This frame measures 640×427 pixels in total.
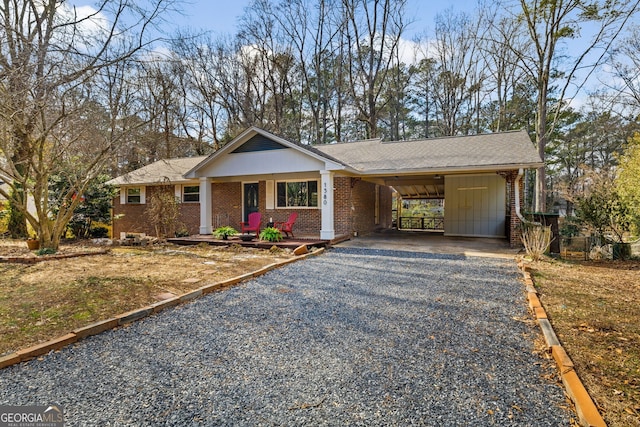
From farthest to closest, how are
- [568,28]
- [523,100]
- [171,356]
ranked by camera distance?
[523,100] < [568,28] < [171,356]

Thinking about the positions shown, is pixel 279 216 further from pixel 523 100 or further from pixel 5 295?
pixel 523 100

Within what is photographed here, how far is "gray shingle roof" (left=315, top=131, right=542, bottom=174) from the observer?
9633 millimetres

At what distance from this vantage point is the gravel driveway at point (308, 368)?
2.26m

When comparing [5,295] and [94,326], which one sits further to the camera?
[5,295]

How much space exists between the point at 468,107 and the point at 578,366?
23.7 metres

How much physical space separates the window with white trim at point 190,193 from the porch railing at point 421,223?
1057 cm

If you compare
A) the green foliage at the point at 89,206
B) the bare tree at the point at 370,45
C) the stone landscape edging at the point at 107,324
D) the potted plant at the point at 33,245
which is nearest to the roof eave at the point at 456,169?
the stone landscape edging at the point at 107,324

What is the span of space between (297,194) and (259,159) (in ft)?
6.81

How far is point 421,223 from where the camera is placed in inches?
719

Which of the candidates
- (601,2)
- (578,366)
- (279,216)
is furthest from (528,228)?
(601,2)

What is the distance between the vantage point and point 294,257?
27.4 feet

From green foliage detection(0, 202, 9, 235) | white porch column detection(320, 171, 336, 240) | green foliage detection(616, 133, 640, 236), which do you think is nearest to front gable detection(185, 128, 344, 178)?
white porch column detection(320, 171, 336, 240)

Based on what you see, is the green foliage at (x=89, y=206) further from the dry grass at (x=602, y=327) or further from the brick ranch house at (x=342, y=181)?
the dry grass at (x=602, y=327)

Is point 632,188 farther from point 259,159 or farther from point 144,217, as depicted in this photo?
point 144,217
